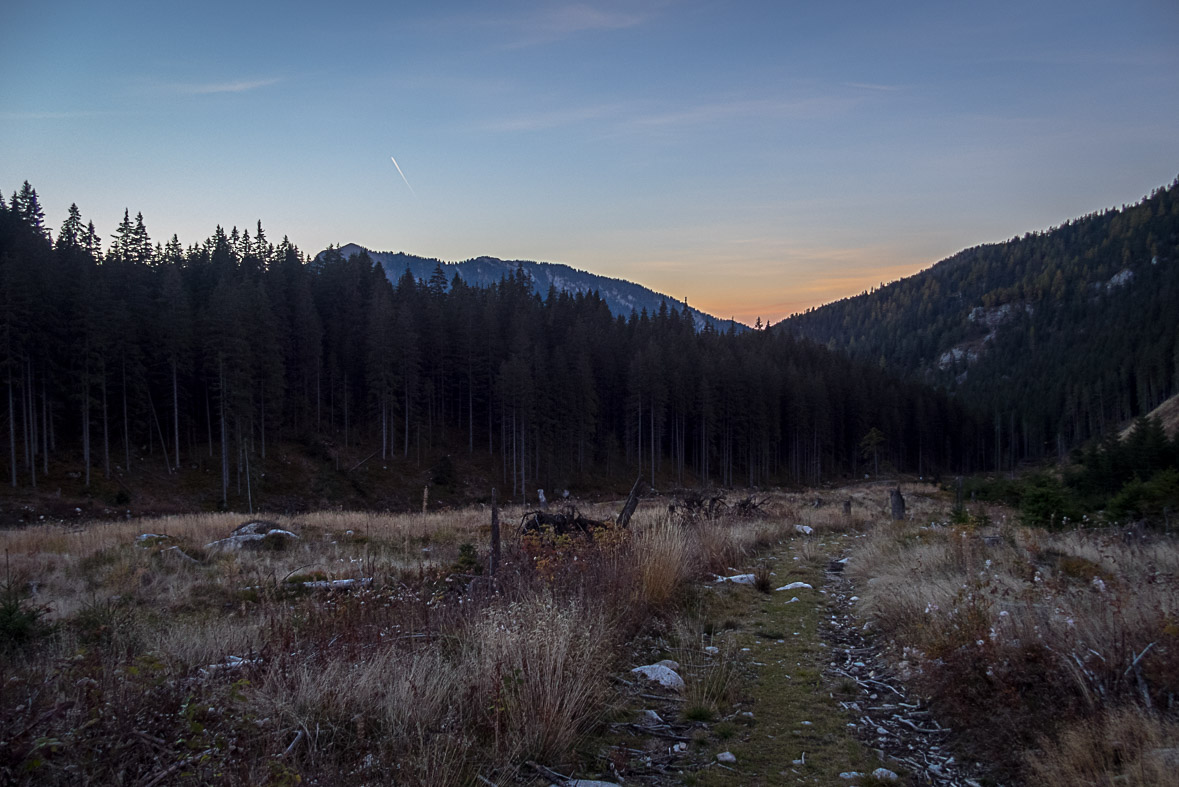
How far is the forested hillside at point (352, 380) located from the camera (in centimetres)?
4297

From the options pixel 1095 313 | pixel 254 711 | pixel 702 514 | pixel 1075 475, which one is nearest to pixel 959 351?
pixel 1095 313

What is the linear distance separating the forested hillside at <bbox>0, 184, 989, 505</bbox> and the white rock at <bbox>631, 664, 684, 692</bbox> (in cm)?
4568

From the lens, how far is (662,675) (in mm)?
5715

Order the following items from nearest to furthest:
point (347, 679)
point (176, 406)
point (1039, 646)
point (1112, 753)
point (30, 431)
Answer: point (1112, 753) → point (347, 679) → point (1039, 646) → point (30, 431) → point (176, 406)

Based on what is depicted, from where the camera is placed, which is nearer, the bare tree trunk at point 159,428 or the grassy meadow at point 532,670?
the grassy meadow at point 532,670

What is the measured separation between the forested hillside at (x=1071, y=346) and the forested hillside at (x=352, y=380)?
43.8m

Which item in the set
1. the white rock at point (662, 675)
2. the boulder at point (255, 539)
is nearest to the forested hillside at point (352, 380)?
the boulder at point (255, 539)

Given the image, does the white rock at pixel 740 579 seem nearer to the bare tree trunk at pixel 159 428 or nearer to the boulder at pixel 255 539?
the boulder at pixel 255 539

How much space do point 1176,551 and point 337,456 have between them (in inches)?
2187

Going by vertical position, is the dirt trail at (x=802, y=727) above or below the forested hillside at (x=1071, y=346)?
below

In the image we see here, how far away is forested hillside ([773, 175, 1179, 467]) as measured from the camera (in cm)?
10831

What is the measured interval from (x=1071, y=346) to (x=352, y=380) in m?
171

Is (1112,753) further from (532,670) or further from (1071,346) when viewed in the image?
(1071,346)

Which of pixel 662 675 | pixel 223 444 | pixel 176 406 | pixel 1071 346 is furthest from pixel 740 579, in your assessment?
pixel 1071 346
